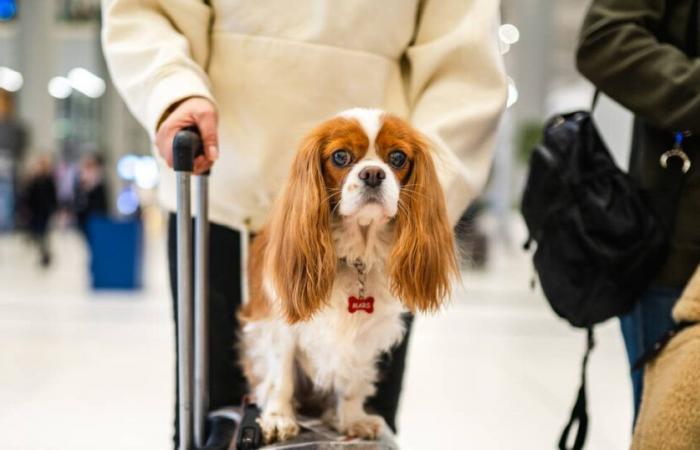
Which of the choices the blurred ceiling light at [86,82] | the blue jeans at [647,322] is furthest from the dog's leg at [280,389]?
the blurred ceiling light at [86,82]

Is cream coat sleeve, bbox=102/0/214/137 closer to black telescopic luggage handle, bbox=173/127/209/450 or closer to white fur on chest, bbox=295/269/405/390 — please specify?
black telescopic luggage handle, bbox=173/127/209/450

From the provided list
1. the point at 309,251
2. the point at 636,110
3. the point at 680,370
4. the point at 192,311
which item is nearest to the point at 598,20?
the point at 636,110

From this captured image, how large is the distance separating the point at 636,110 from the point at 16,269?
10.3m

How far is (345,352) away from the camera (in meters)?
1.40

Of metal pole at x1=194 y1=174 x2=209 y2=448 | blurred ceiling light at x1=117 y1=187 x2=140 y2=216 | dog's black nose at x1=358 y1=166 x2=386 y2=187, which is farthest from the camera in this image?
blurred ceiling light at x1=117 y1=187 x2=140 y2=216

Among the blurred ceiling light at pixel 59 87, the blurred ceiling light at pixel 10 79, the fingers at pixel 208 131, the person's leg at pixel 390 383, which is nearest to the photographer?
the fingers at pixel 208 131

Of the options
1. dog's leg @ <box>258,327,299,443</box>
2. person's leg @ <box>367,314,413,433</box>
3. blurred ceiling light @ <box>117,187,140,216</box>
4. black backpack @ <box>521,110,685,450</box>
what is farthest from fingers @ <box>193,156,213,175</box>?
blurred ceiling light @ <box>117,187,140,216</box>

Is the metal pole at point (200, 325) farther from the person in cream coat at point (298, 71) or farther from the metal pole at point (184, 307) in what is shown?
the person in cream coat at point (298, 71)

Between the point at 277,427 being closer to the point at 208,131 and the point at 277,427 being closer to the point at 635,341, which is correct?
the point at 208,131

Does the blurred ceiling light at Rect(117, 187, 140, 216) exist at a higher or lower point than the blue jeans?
higher

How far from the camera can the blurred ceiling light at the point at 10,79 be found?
16.0 metres

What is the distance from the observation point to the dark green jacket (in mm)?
1601

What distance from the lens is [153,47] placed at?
1.47 m

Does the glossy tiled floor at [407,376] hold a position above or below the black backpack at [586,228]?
below
